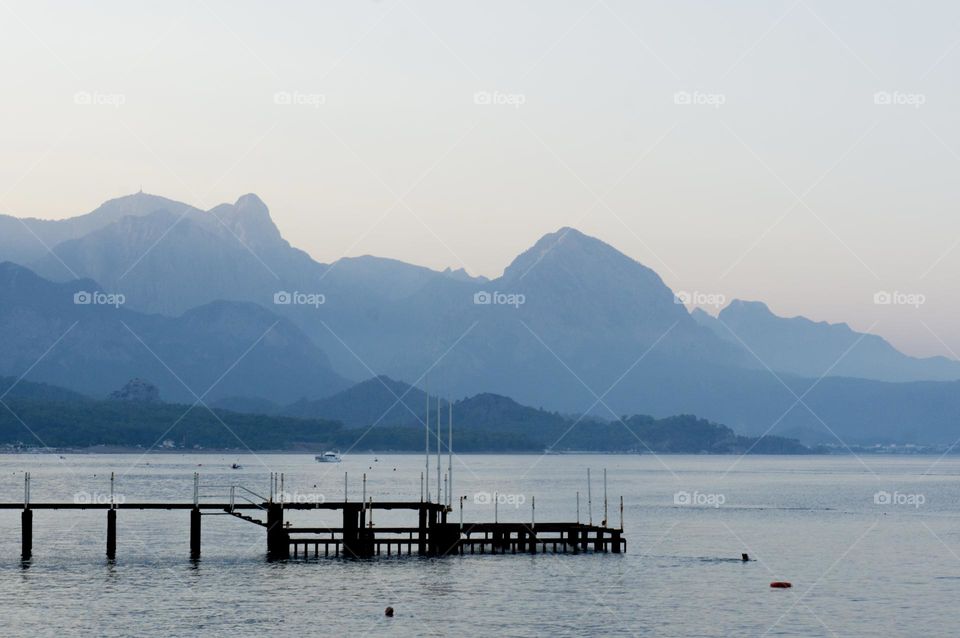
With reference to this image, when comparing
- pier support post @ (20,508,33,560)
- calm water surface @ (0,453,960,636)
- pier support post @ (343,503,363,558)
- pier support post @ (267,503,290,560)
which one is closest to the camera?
calm water surface @ (0,453,960,636)

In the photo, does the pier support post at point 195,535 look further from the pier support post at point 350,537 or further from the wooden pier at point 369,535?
the pier support post at point 350,537

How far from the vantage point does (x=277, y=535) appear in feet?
312

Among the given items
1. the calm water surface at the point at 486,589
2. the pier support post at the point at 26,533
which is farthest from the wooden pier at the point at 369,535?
the calm water surface at the point at 486,589

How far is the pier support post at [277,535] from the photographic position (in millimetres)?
94344

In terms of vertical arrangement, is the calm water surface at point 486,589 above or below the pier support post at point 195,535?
below

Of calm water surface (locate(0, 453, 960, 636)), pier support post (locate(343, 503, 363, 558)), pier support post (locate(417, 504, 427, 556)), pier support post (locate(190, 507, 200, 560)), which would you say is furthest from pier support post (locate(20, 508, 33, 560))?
pier support post (locate(417, 504, 427, 556))

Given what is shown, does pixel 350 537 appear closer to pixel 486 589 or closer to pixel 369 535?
pixel 369 535

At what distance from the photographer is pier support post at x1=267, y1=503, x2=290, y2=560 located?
94.3 meters

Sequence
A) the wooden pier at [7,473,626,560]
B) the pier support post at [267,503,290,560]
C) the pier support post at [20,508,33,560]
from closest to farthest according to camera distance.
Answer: the pier support post at [20,508,33,560]
the wooden pier at [7,473,626,560]
the pier support post at [267,503,290,560]

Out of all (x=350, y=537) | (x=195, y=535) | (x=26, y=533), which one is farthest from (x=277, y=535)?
(x=26, y=533)

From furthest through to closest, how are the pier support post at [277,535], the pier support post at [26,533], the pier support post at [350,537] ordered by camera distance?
the pier support post at [350,537] → the pier support post at [277,535] → the pier support post at [26,533]

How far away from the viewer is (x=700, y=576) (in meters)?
90.0

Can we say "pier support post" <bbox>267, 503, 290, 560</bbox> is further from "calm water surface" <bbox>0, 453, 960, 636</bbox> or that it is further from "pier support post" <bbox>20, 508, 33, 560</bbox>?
"pier support post" <bbox>20, 508, 33, 560</bbox>

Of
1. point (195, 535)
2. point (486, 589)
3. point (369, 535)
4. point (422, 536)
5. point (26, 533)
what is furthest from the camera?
point (422, 536)
